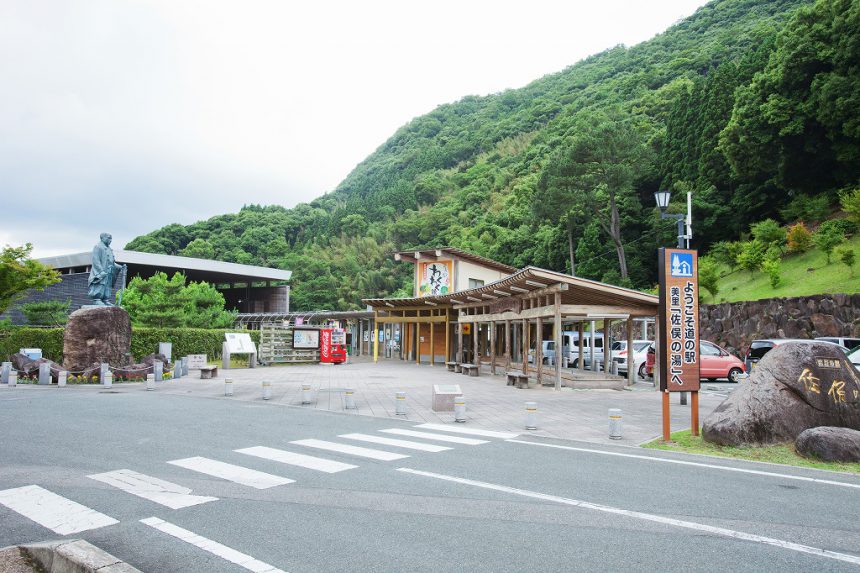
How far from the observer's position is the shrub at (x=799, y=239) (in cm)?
2469

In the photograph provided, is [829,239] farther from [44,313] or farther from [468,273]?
[44,313]

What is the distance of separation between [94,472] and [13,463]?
1267 millimetres

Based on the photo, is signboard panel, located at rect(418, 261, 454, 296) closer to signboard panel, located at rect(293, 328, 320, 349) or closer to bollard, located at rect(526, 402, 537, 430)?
signboard panel, located at rect(293, 328, 320, 349)

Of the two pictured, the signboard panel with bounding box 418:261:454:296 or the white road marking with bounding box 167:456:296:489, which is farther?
the signboard panel with bounding box 418:261:454:296

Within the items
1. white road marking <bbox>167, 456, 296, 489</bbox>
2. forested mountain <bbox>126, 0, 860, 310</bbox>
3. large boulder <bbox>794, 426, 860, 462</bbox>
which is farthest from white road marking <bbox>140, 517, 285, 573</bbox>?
forested mountain <bbox>126, 0, 860, 310</bbox>

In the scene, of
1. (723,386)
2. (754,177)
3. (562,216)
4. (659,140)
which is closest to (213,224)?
(562,216)

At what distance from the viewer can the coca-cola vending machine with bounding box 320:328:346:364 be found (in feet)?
97.5

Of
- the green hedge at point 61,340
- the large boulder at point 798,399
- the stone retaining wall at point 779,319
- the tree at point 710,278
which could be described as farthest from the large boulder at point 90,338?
the tree at point 710,278

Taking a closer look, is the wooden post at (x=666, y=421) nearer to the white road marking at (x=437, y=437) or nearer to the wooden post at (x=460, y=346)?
the white road marking at (x=437, y=437)

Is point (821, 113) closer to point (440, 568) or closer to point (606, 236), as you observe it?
point (606, 236)

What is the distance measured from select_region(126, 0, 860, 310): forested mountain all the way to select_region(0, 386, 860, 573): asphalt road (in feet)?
83.5

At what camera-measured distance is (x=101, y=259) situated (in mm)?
20203

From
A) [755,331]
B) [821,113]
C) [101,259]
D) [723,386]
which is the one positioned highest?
[821,113]

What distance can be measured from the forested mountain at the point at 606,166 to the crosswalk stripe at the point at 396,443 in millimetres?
25919
